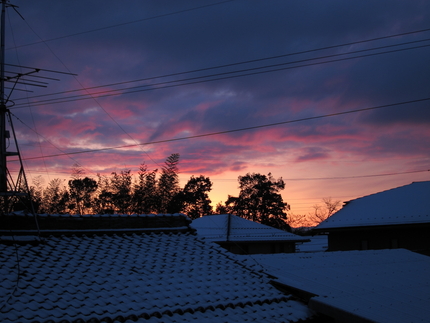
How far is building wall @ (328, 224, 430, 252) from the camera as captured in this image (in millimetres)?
22641

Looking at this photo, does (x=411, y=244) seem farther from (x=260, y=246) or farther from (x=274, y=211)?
(x=274, y=211)

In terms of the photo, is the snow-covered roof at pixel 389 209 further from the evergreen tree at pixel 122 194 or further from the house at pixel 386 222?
the evergreen tree at pixel 122 194

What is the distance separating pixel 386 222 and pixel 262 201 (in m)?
29.3

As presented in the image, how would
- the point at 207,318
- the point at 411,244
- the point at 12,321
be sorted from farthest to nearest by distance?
the point at 411,244 → the point at 207,318 → the point at 12,321

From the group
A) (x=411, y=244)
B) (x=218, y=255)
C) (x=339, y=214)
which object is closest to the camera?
(x=218, y=255)

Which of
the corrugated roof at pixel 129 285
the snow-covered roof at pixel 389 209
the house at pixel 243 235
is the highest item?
the snow-covered roof at pixel 389 209

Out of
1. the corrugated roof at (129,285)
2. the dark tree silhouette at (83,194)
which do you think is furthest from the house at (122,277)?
the dark tree silhouette at (83,194)

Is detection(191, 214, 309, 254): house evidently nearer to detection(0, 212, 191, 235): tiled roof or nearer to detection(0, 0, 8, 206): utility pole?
detection(0, 212, 191, 235): tiled roof

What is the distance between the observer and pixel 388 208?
24953 millimetres

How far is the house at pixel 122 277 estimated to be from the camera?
6.89 meters

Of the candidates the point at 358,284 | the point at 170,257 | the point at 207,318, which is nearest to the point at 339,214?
the point at 358,284

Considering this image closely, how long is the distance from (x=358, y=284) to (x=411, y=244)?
49.6 feet

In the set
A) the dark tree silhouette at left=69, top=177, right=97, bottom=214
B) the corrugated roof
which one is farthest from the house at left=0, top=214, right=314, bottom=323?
the dark tree silhouette at left=69, top=177, right=97, bottom=214

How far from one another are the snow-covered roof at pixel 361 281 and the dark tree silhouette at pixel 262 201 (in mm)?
37705
